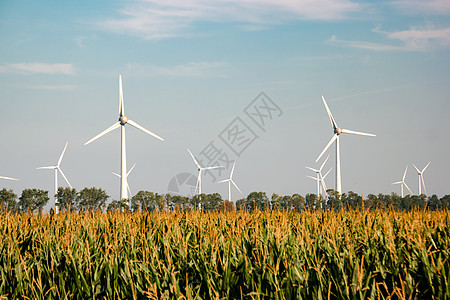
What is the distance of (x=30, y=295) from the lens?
11422 mm

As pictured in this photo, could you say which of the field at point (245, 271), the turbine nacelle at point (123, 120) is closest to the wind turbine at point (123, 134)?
the turbine nacelle at point (123, 120)

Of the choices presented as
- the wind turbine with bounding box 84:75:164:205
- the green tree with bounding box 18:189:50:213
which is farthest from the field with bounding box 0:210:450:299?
the green tree with bounding box 18:189:50:213

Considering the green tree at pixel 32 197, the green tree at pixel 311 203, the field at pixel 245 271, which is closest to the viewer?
the field at pixel 245 271

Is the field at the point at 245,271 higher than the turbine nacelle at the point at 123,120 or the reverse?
the reverse

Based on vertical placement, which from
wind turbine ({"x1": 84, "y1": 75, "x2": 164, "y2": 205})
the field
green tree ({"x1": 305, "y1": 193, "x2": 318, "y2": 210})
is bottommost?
the field

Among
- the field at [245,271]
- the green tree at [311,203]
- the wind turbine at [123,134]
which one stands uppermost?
the wind turbine at [123,134]

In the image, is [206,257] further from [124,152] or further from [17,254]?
[124,152]

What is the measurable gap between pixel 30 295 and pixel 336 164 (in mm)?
62519

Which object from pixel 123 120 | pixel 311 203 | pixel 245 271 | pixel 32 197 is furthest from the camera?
pixel 32 197

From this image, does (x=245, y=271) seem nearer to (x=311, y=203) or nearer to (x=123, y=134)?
(x=311, y=203)

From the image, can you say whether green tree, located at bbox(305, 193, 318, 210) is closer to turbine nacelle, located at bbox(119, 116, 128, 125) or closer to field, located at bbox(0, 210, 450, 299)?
field, located at bbox(0, 210, 450, 299)

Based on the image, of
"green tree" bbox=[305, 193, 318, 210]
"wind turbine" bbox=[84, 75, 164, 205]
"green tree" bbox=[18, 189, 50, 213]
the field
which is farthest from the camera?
"green tree" bbox=[18, 189, 50, 213]

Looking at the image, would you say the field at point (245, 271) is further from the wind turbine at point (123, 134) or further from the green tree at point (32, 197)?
the green tree at point (32, 197)

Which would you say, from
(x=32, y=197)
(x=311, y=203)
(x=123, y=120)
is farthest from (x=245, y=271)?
(x=32, y=197)
